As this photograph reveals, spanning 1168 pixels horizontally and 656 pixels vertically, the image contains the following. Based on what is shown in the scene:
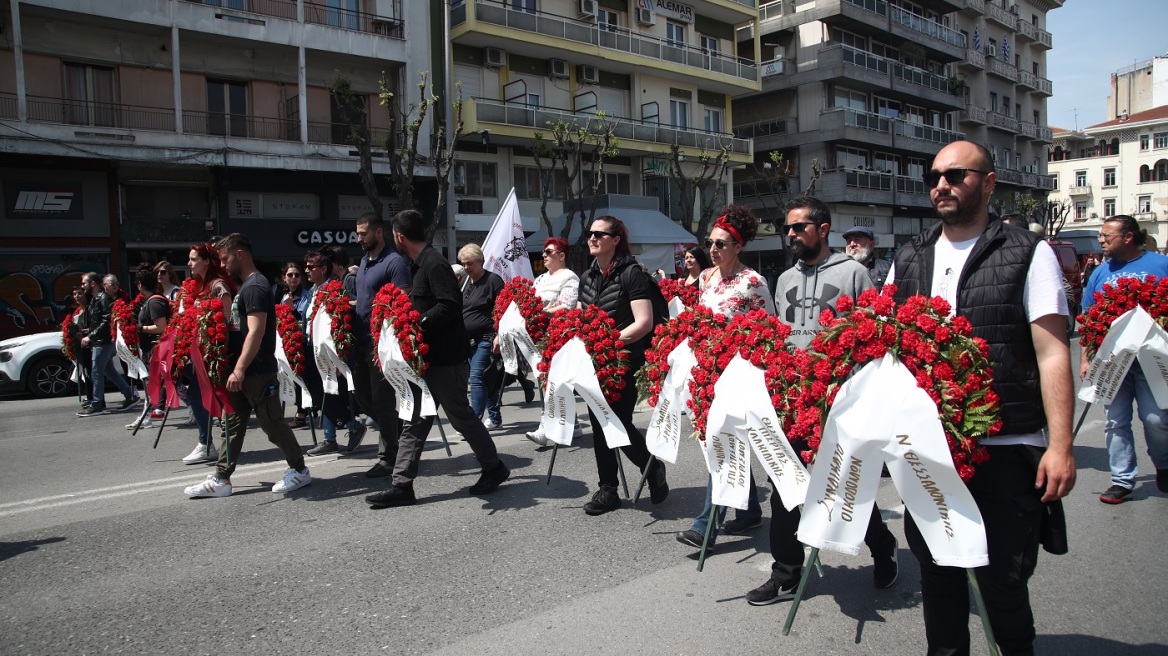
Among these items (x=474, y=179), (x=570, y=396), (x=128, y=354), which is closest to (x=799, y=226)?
(x=570, y=396)

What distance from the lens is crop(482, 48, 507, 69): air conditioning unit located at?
28500 mm

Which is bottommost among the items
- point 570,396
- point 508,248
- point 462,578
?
point 462,578

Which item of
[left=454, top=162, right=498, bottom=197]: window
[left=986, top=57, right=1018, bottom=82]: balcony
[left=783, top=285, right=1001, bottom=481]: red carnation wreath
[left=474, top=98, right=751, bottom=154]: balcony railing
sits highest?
[left=986, top=57, right=1018, bottom=82]: balcony

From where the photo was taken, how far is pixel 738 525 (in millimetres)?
5324

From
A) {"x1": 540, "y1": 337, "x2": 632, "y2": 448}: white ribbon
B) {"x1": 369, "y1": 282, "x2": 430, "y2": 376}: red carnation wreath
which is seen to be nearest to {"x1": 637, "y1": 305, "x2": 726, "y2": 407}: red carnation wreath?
{"x1": 540, "y1": 337, "x2": 632, "y2": 448}: white ribbon

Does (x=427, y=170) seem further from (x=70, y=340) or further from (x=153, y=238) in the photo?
(x=70, y=340)

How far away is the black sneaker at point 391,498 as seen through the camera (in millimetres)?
6012

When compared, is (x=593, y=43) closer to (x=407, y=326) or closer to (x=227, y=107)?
(x=227, y=107)

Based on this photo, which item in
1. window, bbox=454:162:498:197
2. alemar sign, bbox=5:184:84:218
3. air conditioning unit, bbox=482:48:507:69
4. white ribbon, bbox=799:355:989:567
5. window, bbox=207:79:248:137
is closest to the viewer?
white ribbon, bbox=799:355:989:567

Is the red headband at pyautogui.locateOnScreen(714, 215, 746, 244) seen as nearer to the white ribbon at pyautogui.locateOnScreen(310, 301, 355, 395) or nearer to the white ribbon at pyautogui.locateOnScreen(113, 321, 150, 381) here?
the white ribbon at pyautogui.locateOnScreen(310, 301, 355, 395)

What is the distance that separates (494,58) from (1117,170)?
76.7 meters

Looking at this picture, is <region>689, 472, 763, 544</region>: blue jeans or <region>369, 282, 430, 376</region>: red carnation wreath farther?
<region>369, 282, 430, 376</region>: red carnation wreath

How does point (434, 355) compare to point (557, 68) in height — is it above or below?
below

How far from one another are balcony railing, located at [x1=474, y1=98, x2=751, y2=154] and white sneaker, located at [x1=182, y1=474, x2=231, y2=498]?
73.8ft
